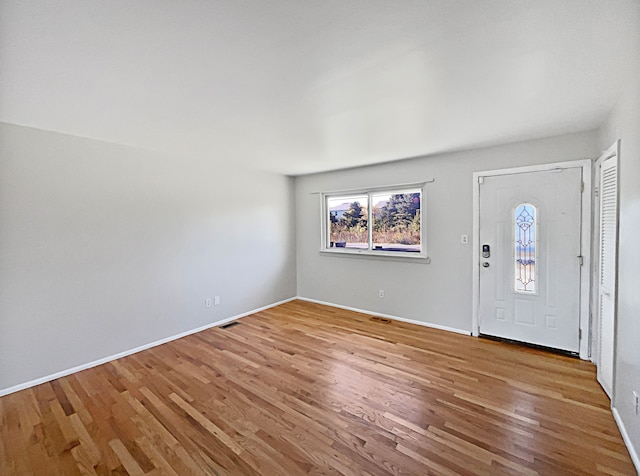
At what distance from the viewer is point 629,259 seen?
1.82 metres

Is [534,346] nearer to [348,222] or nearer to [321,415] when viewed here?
[321,415]

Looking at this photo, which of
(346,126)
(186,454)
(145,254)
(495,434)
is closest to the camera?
(186,454)

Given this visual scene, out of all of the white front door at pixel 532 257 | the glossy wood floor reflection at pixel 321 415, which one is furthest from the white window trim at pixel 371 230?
the glossy wood floor reflection at pixel 321 415

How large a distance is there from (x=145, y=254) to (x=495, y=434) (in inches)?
149

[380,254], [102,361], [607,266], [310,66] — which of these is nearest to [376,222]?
[380,254]

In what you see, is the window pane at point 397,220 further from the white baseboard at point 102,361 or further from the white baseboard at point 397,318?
the white baseboard at point 102,361

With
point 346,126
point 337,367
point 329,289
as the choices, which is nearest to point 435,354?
point 337,367

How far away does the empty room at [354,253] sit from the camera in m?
1.46

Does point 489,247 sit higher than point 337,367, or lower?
higher

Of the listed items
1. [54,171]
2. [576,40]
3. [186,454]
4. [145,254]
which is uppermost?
[576,40]

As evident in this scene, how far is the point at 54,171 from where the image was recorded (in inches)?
107

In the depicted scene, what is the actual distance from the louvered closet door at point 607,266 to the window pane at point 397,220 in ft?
6.32

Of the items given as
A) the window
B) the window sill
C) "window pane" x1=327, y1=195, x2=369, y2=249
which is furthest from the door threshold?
"window pane" x1=327, y1=195, x2=369, y2=249

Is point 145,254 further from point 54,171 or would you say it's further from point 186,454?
point 186,454
